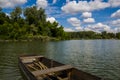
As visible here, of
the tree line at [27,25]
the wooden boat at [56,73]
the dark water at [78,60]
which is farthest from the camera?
the tree line at [27,25]

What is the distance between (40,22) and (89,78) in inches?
4065

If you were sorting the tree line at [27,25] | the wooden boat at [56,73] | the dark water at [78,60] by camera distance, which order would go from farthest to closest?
the tree line at [27,25] → the dark water at [78,60] → the wooden boat at [56,73]

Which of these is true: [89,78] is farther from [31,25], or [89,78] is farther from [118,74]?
[31,25]

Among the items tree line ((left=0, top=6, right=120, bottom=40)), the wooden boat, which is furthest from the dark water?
tree line ((left=0, top=6, right=120, bottom=40))

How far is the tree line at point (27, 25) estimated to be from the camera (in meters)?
91.1

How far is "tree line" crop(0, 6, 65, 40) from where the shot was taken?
9106 cm

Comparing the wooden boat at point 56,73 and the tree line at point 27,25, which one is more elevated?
the tree line at point 27,25

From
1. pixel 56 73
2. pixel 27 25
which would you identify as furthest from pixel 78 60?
pixel 27 25

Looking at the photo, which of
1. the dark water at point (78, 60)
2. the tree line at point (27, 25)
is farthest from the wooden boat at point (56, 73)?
the tree line at point (27, 25)

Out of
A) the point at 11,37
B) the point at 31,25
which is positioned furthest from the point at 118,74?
the point at 31,25

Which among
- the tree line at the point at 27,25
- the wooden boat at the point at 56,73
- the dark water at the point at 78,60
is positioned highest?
the tree line at the point at 27,25

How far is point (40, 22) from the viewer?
111 meters

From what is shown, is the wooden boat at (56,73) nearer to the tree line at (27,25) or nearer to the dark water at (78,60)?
the dark water at (78,60)

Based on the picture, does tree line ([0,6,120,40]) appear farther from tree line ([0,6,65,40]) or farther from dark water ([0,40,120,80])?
dark water ([0,40,120,80])
